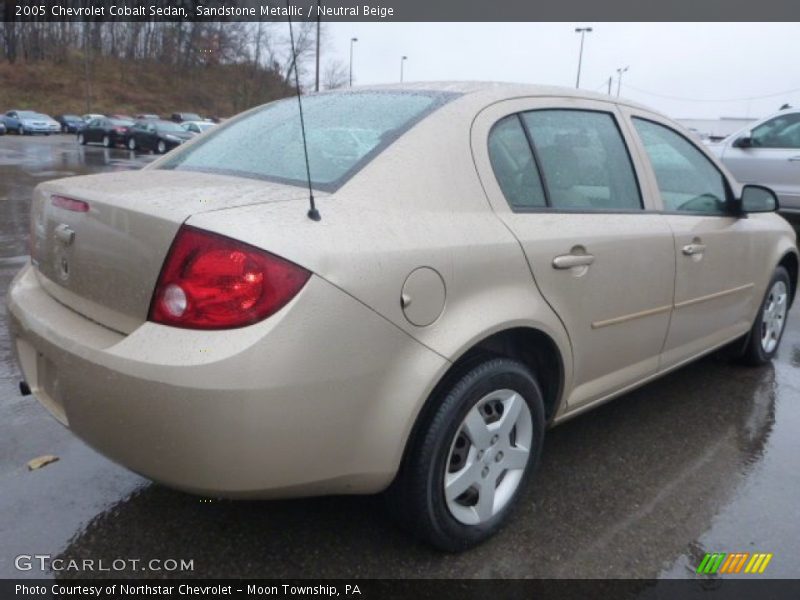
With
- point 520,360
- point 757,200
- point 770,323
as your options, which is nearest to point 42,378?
point 520,360

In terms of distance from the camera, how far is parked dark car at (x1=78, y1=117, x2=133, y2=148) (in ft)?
A: 100

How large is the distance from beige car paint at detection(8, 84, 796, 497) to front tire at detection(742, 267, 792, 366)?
6.91 feet

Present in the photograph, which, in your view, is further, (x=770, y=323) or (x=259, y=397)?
(x=770, y=323)

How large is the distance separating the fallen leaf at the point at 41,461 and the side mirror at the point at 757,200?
3.53 meters

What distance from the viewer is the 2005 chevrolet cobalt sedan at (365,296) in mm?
1768

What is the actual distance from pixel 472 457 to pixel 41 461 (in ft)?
5.93

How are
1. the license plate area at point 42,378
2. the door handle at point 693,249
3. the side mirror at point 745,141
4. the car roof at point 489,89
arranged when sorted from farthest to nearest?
the side mirror at point 745,141 < the door handle at point 693,249 < the car roof at point 489,89 < the license plate area at point 42,378

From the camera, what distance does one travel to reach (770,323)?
4.33 m

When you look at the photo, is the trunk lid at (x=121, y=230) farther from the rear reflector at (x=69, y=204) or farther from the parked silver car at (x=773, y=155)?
the parked silver car at (x=773, y=155)

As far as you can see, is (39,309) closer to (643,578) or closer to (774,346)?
(643,578)

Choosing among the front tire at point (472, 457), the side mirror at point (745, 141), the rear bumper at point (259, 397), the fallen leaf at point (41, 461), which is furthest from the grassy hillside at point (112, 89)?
the rear bumper at point (259, 397)

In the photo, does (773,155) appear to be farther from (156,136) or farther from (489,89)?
(156,136)

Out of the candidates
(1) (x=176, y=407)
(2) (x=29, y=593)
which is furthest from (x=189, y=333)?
(2) (x=29, y=593)

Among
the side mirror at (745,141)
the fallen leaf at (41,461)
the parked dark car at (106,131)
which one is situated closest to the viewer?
the fallen leaf at (41,461)
